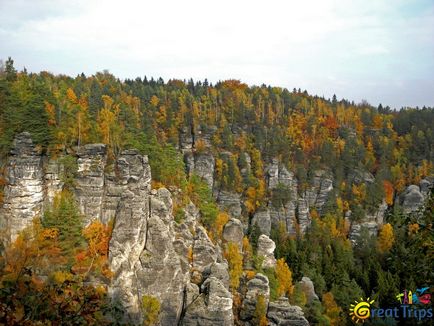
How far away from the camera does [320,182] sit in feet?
253

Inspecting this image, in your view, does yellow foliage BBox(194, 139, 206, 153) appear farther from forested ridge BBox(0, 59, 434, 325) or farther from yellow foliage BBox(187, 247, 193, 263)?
yellow foliage BBox(187, 247, 193, 263)

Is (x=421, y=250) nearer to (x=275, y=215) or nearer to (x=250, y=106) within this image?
(x=275, y=215)

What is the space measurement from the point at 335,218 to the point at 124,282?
151 feet

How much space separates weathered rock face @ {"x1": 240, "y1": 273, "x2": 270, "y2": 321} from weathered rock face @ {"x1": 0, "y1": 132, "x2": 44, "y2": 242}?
2016cm

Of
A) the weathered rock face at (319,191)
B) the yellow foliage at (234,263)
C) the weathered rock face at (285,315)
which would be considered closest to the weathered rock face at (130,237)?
the yellow foliage at (234,263)

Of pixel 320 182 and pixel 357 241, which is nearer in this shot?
pixel 357 241

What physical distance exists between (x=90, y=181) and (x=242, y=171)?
3942cm

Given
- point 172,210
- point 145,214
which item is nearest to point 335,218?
point 172,210

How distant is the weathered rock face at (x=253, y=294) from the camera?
1560 inches

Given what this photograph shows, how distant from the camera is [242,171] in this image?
72625mm

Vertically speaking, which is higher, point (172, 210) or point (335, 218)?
point (172, 210)

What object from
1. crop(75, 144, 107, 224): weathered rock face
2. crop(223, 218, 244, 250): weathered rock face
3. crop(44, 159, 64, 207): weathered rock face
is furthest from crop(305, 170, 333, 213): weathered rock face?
crop(44, 159, 64, 207): weathered rock face

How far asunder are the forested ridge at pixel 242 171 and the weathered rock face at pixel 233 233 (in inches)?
46.5

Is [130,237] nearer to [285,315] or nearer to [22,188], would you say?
[22,188]
